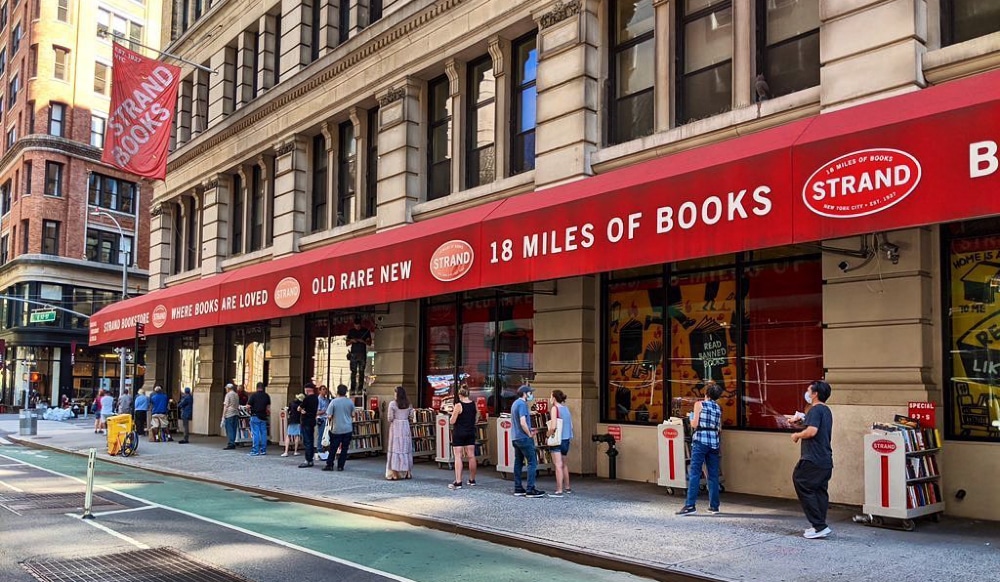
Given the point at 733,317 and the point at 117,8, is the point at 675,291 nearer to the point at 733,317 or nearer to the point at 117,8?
the point at 733,317

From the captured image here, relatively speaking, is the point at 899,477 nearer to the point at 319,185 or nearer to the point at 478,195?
the point at 478,195

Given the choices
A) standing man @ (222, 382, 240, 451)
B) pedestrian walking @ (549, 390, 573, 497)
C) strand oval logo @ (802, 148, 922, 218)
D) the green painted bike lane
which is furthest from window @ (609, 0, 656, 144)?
standing man @ (222, 382, 240, 451)

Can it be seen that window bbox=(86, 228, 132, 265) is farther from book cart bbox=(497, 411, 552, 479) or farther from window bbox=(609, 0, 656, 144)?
window bbox=(609, 0, 656, 144)

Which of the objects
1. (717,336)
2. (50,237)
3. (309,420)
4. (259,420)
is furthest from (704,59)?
(50,237)

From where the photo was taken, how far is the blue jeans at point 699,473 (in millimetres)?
10312

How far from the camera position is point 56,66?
52.9m

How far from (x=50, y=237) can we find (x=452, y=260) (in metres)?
46.2

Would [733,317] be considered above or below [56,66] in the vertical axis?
below

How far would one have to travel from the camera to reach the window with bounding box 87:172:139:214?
5366 cm

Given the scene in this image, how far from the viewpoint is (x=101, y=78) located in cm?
5538

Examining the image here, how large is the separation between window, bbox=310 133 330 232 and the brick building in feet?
109

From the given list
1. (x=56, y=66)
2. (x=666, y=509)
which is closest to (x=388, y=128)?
(x=666, y=509)

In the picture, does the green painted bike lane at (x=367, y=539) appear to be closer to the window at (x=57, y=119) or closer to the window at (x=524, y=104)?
the window at (x=524, y=104)

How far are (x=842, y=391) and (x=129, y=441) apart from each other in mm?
16682
